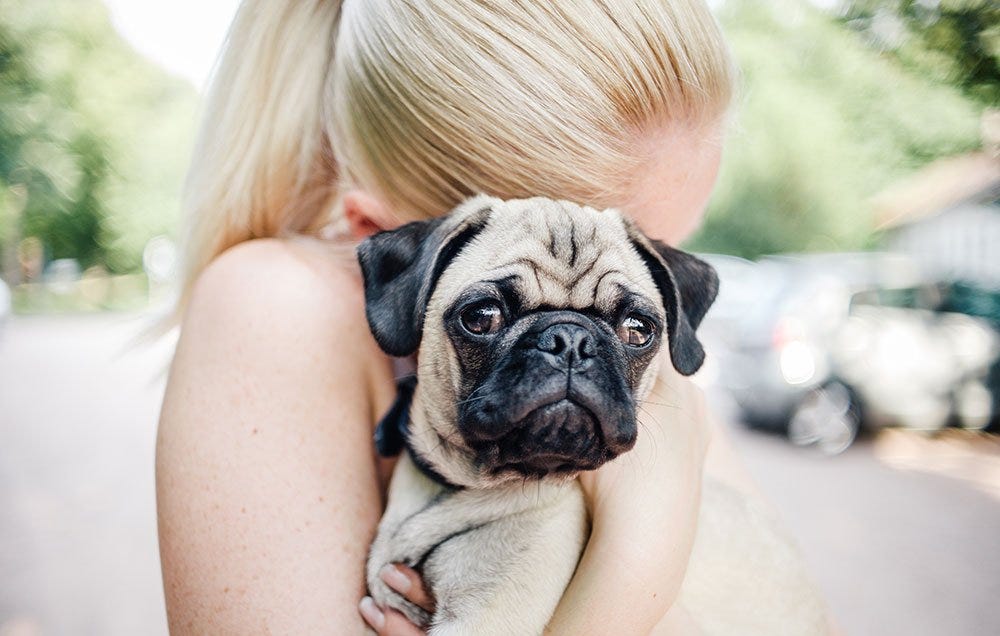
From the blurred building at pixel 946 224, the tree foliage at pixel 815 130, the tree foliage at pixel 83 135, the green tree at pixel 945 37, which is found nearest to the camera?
the green tree at pixel 945 37

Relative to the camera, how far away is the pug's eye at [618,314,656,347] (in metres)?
1.47

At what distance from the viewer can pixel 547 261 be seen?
58.2 inches

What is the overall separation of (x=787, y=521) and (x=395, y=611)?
5136mm

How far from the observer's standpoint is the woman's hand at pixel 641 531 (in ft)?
4.28

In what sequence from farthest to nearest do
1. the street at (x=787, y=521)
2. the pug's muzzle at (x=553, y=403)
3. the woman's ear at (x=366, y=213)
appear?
1. the street at (x=787, y=521)
2. the woman's ear at (x=366, y=213)
3. the pug's muzzle at (x=553, y=403)

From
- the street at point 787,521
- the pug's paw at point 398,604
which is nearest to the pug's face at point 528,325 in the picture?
the pug's paw at point 398,604

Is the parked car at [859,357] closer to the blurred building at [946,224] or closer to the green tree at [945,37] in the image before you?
the blurred building at [946,224]

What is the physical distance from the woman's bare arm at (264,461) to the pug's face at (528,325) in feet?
0.50

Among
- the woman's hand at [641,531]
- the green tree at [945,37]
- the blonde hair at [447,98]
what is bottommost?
the woman's hand at [641,531]

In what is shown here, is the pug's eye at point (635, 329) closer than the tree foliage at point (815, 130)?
Yes

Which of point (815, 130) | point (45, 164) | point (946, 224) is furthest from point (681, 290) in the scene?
point (815, 130)

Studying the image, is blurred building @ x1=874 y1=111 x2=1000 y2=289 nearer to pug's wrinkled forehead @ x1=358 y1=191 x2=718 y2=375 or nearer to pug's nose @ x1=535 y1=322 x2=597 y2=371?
pug's wrinkled forehead @ x1=358 y1=191 x2=718 y2=375

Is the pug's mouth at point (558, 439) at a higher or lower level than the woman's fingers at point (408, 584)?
higher

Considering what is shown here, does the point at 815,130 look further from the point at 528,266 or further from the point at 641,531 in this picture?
the point at 641,531
